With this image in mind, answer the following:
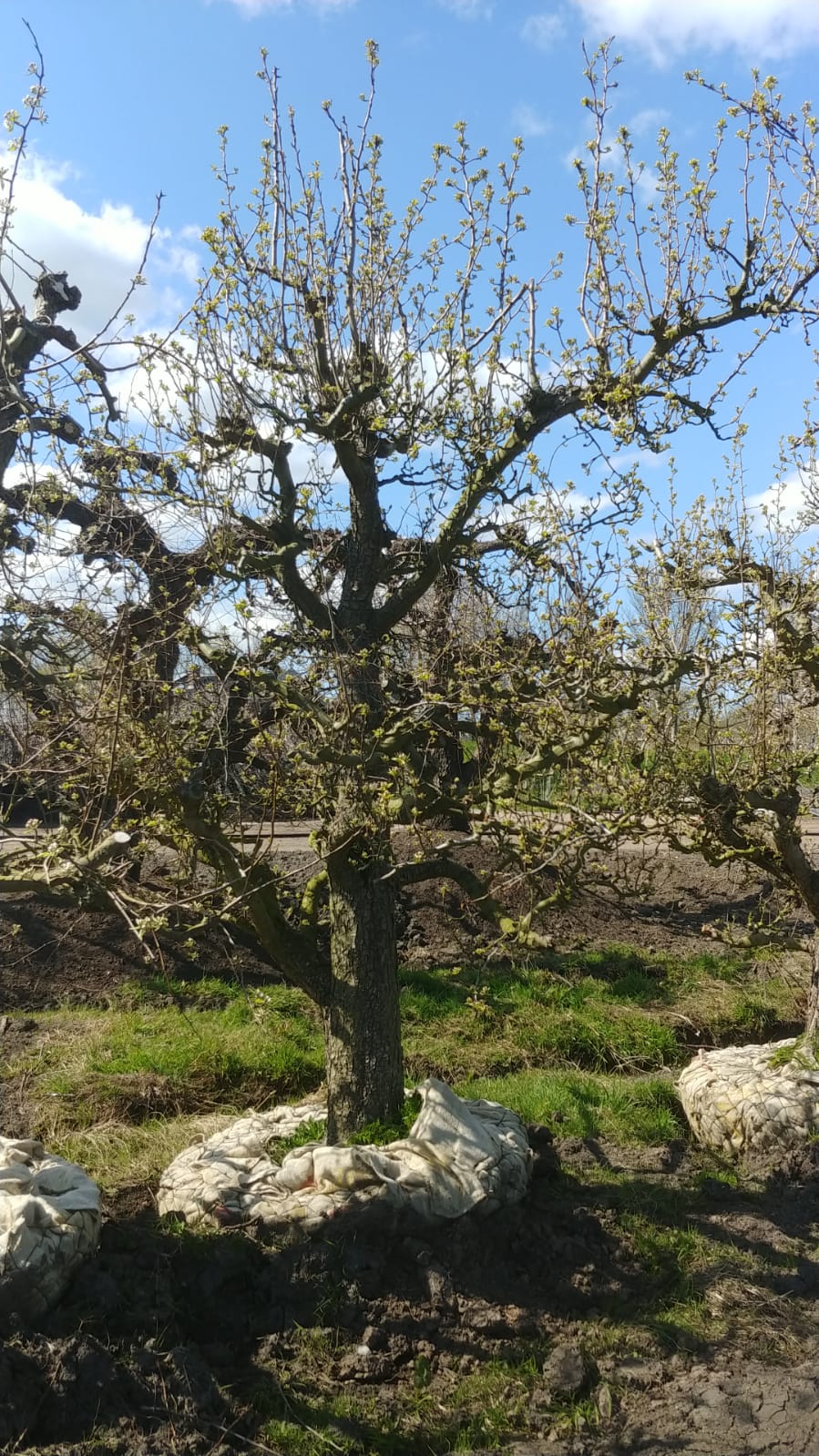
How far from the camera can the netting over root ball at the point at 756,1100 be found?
18.3 feet

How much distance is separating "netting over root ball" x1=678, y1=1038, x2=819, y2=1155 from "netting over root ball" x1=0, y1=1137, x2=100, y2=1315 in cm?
325

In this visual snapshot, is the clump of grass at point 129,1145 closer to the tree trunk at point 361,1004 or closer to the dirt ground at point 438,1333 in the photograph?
the dirt ground at point 438,1333

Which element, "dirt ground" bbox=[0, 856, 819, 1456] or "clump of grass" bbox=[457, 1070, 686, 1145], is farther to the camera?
"clump of grass" bbox=[457, 1070, 686, 1145]

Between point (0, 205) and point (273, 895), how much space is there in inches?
138

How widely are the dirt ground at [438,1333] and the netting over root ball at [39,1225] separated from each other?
0.08m

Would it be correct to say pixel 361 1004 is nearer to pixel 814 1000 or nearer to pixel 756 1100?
pixel 756 1100

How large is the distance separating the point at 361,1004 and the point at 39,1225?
1.85m

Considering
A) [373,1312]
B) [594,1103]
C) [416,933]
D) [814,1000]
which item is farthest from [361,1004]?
[416,933]

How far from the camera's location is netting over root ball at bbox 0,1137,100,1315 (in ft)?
12.2

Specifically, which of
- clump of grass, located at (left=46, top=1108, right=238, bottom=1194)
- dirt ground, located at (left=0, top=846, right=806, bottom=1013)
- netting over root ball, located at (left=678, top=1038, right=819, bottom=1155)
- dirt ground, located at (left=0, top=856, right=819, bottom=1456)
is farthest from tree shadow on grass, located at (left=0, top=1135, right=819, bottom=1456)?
dirt ground, located at (left=0, top=846, right=806, bottom=1013)

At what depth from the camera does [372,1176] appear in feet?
14.9

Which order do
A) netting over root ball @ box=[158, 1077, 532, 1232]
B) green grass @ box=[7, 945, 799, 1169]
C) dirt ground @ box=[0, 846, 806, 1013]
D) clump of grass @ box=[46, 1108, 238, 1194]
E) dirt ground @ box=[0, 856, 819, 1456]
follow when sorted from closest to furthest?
dirt ground @ box=[0, 856, 819, 1456] < netting over root ball @ box=[158, 1077, 532, 1232] < clump of grass @ box=[46, 1108, 238, 1194] < green grass @ box=[7, 945, 799, 1169] < dirt ground @ box=[0, 846, 806, 1013]

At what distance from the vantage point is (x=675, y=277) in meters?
5.70

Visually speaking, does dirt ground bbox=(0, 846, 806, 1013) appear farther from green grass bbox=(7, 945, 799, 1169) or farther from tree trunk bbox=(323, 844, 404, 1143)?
tree trunk bbox=(323, 844, 404, 1143)
